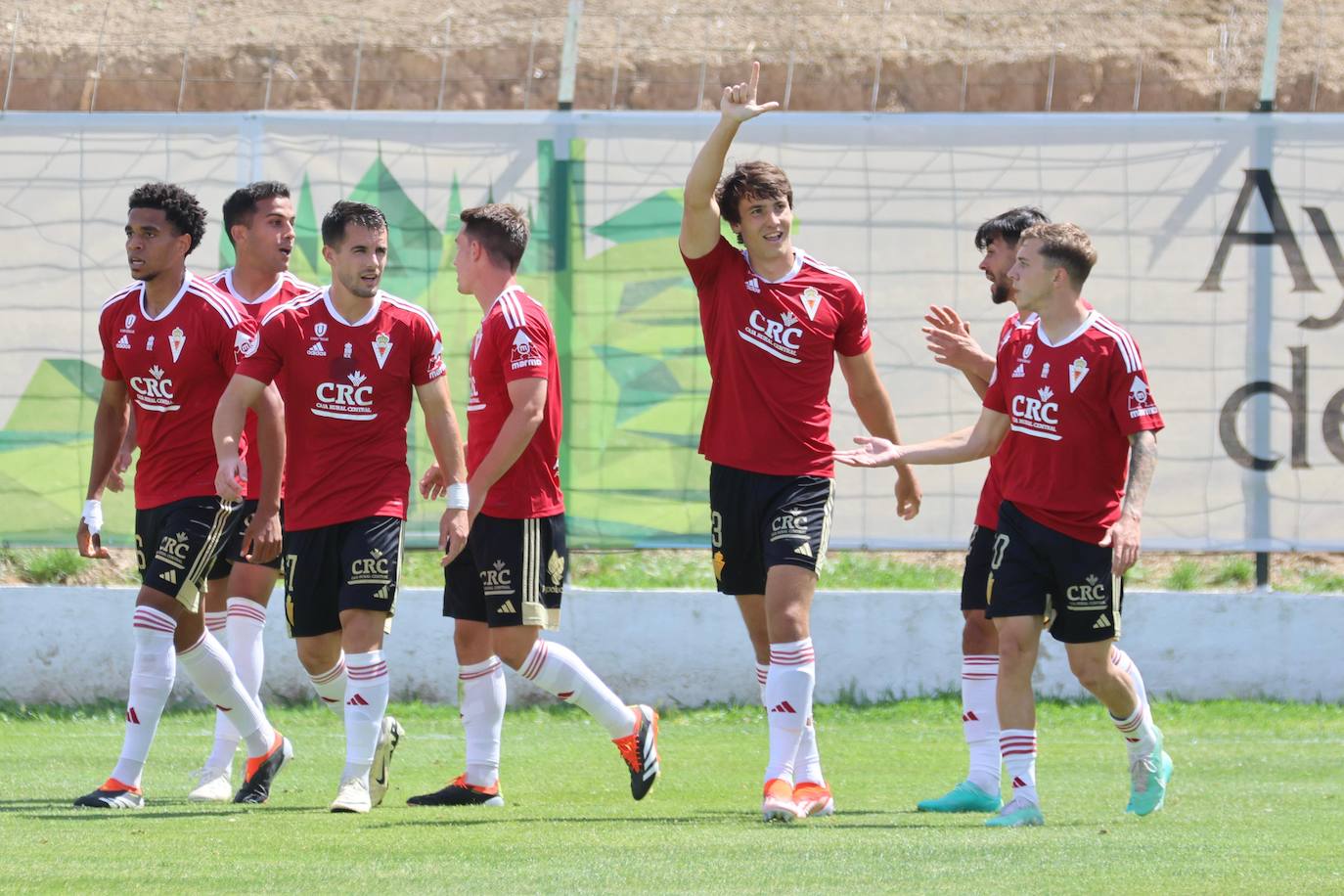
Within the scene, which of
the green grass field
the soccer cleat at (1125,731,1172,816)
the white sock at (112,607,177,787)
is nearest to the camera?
the green grass field

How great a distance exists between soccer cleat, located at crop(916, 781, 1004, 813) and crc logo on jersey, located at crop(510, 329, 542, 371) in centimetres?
218

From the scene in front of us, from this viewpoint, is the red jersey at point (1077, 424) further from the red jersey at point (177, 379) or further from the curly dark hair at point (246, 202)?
the curly dark hair at point (246, 202)

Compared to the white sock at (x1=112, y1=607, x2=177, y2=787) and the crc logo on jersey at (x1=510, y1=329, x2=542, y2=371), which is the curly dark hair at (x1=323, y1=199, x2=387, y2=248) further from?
the white sock at (x1=112, y1=607, x2=177, y2=787)

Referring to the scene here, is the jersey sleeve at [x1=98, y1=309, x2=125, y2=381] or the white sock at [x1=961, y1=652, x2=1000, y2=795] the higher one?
the jersey sleeve at [x1=98, y1=309, x2=125, y2=381]

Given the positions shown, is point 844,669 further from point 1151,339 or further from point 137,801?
point 137,801

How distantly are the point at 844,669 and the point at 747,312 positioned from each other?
12.0 feet

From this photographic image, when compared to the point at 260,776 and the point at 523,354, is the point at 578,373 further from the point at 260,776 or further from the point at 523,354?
the point at 260,776

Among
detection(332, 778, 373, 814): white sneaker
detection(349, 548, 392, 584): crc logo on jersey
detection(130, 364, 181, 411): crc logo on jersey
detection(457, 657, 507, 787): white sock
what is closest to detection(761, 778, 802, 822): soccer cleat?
detection(457, 657, 507, 787): white sock

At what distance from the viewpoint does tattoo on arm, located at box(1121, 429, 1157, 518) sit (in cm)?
604

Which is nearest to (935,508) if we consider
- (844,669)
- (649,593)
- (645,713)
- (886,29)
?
(844,669)

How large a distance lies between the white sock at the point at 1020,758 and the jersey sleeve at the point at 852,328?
149 centimetres

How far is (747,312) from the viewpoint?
259 inches

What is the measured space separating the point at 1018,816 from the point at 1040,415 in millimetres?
1384

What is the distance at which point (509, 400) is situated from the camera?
6.74 metres
